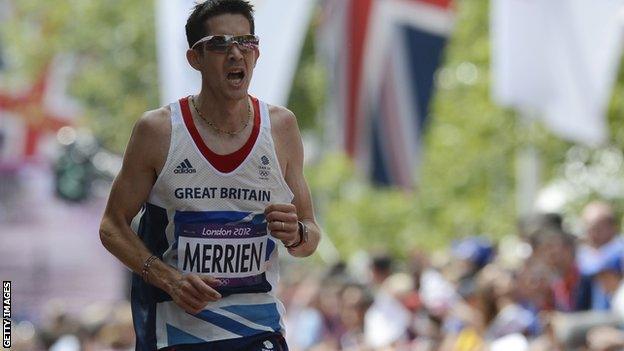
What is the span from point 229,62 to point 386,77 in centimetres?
1359

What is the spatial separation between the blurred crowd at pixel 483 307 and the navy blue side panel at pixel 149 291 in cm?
332

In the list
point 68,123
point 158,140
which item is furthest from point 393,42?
point 158,140

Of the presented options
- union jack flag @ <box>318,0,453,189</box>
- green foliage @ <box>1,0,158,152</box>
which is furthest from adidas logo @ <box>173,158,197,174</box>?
green foliage @ <box>1,0,158,152</box>

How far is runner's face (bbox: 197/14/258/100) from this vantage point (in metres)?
7.15

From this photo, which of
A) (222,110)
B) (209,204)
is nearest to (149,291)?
(209,204)

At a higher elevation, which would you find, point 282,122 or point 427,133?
point 427,133

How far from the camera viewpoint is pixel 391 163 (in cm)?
2091

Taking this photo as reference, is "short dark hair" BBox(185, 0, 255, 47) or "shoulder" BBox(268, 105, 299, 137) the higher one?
"short dark hair" BBox(185, 0, 255, 47)

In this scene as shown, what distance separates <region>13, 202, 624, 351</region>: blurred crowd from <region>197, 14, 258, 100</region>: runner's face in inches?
133

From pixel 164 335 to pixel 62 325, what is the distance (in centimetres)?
666

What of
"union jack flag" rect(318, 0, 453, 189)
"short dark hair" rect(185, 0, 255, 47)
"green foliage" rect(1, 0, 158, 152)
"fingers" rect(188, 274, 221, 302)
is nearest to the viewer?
"fingers" rect(188, 274, 221, 302)

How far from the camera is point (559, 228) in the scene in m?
13.1

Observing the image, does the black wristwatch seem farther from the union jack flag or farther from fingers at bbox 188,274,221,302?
the union jack flag

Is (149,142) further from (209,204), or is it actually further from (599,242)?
(599,242)
